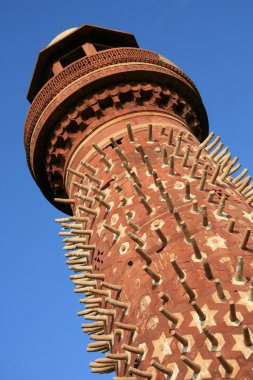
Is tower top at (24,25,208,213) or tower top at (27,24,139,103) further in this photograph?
tower top at (27,24,139,103)

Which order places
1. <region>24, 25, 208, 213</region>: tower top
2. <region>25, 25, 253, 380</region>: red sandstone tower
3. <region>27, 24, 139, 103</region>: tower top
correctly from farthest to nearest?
<region>27, 24, 139, 103</region>: tower top
<region>24, 25, 208, 213</region>: tower top
<region>25, 25, 253, 380</region>: red sandstone tower

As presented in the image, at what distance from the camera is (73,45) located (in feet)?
29.3

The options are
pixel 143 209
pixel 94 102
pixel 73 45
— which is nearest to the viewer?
pixel 143 209

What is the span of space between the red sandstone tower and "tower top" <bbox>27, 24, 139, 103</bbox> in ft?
0.07

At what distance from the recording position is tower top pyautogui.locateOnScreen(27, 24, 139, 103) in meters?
8.69

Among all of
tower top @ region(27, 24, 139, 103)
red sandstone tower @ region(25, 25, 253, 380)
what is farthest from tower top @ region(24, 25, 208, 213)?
tower top @ region(27, 24, 139, 103)

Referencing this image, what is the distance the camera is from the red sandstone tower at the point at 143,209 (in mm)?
3986

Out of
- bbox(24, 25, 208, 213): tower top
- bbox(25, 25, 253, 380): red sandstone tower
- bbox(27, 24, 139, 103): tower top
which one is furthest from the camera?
bbox(27, 24, 139, 103): tower top

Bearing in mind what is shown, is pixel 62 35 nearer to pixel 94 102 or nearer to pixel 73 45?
pixel 73 45

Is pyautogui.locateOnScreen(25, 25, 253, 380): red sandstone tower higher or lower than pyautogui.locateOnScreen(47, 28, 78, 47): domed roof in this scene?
lower

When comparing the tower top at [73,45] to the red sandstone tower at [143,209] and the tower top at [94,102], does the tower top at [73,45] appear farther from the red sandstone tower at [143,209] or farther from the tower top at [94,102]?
the tower top at [94,102]

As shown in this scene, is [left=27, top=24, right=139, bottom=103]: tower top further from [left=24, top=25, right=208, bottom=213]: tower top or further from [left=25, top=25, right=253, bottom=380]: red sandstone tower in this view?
[left=24, top=25, right=208, bottom=213]: tower top

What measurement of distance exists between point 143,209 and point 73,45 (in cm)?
460

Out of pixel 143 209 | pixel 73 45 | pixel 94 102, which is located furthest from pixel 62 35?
pixel 143 209
